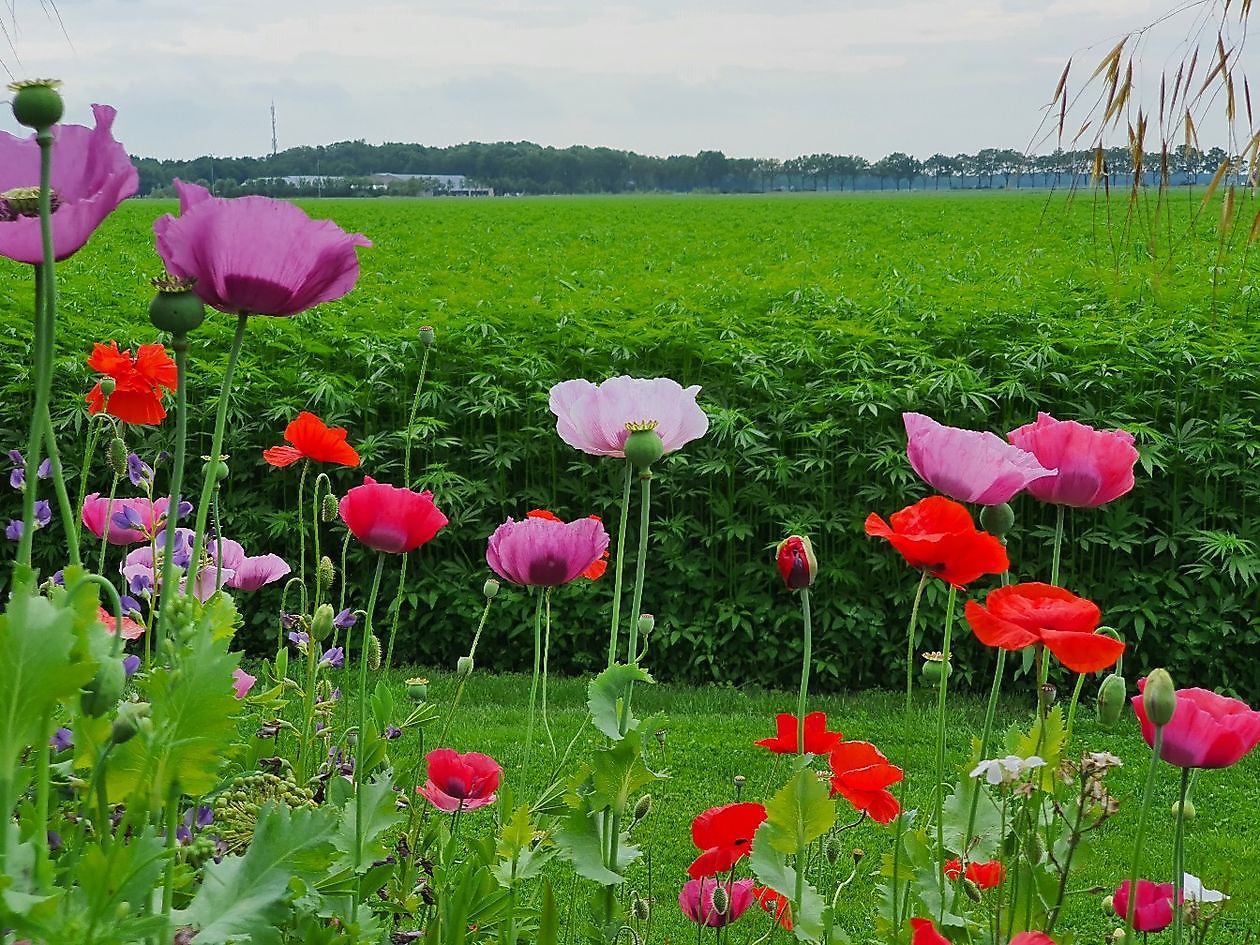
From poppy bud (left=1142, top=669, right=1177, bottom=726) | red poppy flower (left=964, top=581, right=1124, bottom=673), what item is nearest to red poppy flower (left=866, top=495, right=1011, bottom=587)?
red poppy flower (left=964, top=581, right=1124, bottom=673)

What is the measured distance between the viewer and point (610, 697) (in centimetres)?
124

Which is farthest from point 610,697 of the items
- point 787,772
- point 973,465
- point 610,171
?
point 610,171

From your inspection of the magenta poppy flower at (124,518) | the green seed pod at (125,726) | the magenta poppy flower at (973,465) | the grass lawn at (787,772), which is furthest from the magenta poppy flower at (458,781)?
the grass lawn at (787,772)

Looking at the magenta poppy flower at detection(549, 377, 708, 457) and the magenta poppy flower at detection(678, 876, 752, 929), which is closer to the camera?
the magenta poppy flower at detection(549, 377, 708, 457)

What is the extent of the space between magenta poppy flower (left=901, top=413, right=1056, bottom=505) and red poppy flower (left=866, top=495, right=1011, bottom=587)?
0.05 meters

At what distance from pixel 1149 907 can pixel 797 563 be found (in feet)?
1.87

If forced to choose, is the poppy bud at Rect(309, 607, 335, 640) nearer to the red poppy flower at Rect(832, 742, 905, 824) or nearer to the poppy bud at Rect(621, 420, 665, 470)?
the poppy bud at Rect(621, 420, 665, 470)

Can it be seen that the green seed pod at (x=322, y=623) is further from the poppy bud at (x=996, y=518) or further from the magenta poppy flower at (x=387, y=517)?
the poppy bud at (x=996, y=518)

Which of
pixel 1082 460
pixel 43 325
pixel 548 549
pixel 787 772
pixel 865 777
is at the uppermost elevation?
pixel 43 325

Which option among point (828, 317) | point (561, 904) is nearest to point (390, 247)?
point (828, 317)

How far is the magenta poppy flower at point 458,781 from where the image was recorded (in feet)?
5.33

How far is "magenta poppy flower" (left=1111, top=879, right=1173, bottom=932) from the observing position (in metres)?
1.40

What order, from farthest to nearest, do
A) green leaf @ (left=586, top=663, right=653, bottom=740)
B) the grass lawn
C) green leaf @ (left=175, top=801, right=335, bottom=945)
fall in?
the grass lawn < green leaf @ (left=586, top=663, right=653, bottom=740) < green leaf @ (left=175, top=801, right=335, bottom=945)

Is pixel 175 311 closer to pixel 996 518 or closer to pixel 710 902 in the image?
pixel 996 518
